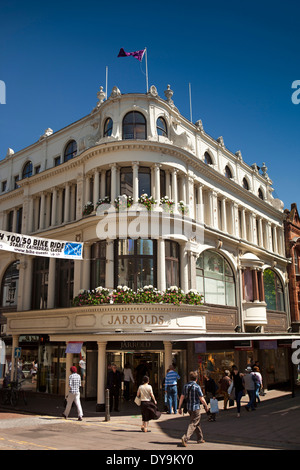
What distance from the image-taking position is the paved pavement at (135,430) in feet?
36.0

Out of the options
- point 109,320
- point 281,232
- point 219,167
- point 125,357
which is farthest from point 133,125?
point 281,232

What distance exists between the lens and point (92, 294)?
2042 centimetres

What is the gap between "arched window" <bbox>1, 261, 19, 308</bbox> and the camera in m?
28.0

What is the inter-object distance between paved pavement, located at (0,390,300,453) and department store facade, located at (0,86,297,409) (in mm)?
2461

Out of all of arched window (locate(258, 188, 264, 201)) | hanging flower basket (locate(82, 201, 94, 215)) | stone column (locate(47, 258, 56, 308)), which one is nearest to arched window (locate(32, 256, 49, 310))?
stone column (locate(47, 258, 56, 308))

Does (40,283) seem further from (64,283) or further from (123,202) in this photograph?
(123,202)

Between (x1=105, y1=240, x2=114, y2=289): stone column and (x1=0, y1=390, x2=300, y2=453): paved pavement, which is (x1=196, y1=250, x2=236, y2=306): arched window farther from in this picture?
(x1=0, y1=390, x2=300, y2=453): paved pavement

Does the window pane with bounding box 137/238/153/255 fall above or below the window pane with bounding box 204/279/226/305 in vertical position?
above

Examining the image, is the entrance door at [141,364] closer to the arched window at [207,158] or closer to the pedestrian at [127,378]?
the pedestrian at [127,378]

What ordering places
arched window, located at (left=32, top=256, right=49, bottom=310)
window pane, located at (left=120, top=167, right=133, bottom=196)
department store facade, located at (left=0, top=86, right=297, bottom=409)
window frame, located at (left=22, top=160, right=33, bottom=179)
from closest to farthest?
department store facade, located at (left=0, top=86, right=297, bottom=409) < window pane, located at (left=120, top=167, right=133, bottom=196) < arched window, located at (left=32, top=256, right=49, bottom=310) < window frame, located at (left=22, top=160, right=33, bottom=179)

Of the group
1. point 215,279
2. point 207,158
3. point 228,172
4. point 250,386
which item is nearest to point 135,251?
point 215,279

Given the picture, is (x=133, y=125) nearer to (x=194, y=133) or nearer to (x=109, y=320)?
(x=194, y=133)

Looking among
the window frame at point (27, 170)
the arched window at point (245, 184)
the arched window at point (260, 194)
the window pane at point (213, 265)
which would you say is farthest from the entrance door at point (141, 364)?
the arched window at point (260, 194)

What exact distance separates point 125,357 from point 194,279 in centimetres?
524
